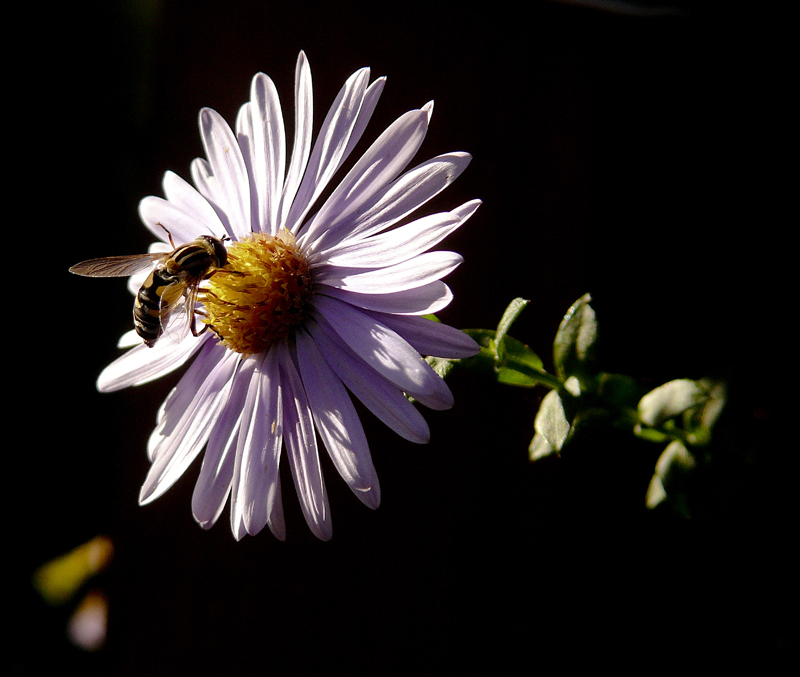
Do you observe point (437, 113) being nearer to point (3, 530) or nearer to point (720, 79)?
point (720, 79)

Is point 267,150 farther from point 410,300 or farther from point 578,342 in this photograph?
point 578,342

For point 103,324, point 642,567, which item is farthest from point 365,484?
point 103,324

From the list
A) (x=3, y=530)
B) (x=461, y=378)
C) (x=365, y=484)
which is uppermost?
(x=365, y=484)

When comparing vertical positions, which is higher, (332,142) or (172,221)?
(332,142)

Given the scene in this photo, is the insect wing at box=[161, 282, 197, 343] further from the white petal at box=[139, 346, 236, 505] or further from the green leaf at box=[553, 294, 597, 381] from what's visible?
the green leaf at box=[553, 294, 597, 381]

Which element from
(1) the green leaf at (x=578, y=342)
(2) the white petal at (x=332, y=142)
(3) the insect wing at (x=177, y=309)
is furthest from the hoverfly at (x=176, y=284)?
(1) the green leaf at (x=578, y=342)

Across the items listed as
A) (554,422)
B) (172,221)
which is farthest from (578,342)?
(172,221)
